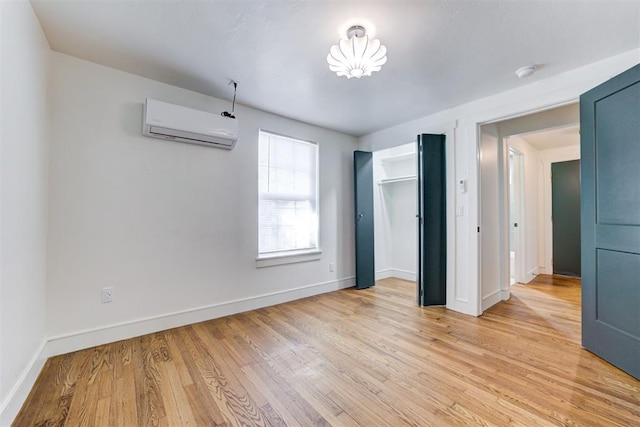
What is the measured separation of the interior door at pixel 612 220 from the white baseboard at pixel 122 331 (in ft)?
8.87

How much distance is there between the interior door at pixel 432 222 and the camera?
3.12 meters

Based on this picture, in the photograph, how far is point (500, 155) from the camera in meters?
3.39

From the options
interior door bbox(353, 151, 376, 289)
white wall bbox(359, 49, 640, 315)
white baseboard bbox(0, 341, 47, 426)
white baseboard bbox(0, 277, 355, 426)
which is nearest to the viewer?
white baseboard bbox(0, 341, 47, 426)

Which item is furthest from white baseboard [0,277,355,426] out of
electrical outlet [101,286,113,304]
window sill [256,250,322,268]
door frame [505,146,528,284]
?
door frame [505,146,528,284]

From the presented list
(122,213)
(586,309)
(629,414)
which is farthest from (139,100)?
(586,309)

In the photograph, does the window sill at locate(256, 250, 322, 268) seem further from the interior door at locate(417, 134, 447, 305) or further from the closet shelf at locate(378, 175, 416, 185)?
the closet shelf at locate(378, 175, 416, 185)

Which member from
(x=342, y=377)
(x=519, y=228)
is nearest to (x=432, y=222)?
(x=342, y=377)

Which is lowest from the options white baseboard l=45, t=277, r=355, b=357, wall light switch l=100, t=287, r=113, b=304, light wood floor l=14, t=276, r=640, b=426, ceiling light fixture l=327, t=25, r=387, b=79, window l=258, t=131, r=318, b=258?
light wood floor l=14, t=276, r=640, b=426

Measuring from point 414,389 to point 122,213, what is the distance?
2.57 m

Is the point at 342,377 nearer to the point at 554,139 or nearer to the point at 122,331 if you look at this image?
the point at 122,331

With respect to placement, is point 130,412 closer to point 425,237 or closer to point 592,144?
point 425,237

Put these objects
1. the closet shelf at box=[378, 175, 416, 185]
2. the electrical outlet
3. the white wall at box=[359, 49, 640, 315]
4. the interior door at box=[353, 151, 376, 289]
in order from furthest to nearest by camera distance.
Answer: the closet shelf at box=[378, 175, 416, 185]
the interior door at box=[353, 151, 376, 289]
the white wall at box=[359, 49, 640, 315]
the electrical outlet

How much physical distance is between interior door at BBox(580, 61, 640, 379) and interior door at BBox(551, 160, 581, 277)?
3332 mm

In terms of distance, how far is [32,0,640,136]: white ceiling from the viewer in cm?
158
